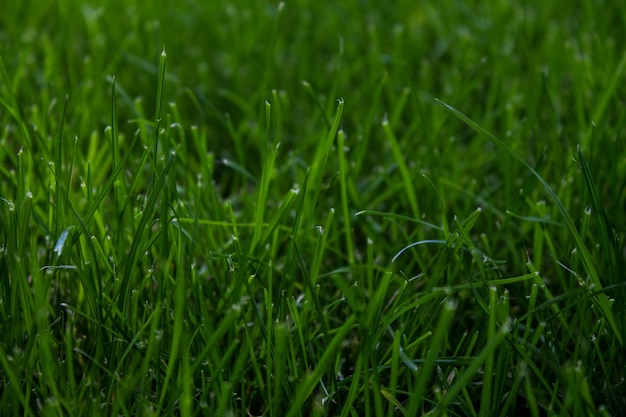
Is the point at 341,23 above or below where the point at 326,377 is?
above

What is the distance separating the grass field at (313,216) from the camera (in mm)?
1020

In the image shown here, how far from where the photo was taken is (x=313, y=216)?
129 centimetres

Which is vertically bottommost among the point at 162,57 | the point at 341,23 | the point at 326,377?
the point at 326,377

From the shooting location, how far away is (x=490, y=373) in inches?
38.0

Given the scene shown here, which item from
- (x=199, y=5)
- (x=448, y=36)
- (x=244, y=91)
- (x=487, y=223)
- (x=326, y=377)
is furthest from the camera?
(x=199, y=5)

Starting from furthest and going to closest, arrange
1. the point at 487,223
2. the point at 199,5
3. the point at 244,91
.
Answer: the point at 199,5 < the point at 244,91 < the point at 487,223

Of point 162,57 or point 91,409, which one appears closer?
point 91,409

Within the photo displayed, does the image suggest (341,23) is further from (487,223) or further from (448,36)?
(487,223)

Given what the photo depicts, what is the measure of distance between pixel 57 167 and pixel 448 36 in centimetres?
143


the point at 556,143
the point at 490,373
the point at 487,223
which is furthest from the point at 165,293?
the point at 556,143

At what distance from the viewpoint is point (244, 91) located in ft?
6.71

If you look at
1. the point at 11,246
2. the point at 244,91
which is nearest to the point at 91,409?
the point at 11,246

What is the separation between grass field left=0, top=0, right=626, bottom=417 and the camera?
3.34 feet

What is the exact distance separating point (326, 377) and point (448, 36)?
4.71 ft
